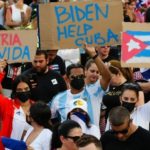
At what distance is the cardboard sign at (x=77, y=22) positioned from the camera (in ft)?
25.1

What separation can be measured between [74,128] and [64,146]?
0.19 metres

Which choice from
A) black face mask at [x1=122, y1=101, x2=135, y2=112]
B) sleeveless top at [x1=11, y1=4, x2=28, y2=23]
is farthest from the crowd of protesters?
sleeveless top at [x1=11, y1=4, x2=28, y2=23]

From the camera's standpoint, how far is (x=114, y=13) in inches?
302

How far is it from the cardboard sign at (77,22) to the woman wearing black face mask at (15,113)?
0.65 m

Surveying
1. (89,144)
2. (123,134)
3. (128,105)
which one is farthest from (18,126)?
(89,144)

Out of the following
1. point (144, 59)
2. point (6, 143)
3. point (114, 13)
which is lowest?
point (6, 143)

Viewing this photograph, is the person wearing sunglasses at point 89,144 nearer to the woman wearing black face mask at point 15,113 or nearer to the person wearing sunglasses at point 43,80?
the woman wearing black face mask at point 15,113

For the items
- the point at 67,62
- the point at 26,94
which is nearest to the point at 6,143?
the point at 26,94

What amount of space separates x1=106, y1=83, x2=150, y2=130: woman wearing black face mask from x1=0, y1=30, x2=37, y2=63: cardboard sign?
158 cm

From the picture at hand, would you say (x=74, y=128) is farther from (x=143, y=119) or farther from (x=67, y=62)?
(x=67, y=62)

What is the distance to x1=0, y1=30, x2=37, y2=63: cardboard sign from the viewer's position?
7.76m

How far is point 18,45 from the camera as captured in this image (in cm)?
781

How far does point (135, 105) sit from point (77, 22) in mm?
1542

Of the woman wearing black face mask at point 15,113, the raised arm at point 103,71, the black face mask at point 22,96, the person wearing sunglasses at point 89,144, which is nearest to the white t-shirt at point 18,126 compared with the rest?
the woman wearing black face mask at point 15,113
